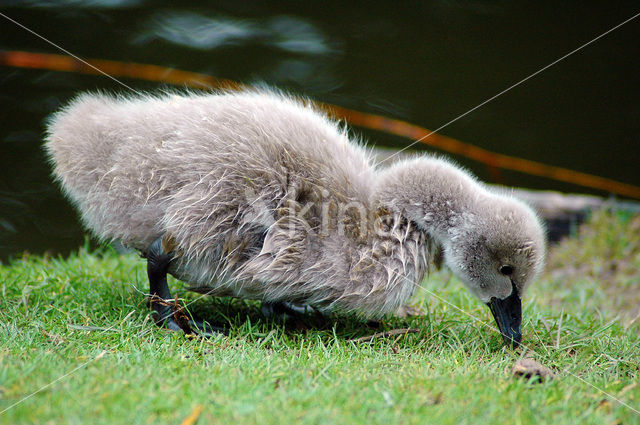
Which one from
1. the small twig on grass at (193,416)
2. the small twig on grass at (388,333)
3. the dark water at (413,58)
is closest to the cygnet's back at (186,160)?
the small twig on grass at (388,333)

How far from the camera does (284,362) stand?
9.12ft

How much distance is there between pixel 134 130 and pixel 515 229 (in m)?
1.97

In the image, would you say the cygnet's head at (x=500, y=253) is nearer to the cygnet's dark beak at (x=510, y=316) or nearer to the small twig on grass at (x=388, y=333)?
the cygnet's dark beak at (x=510, y=316)

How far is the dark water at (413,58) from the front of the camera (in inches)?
276

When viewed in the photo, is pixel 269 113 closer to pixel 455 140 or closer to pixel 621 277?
pixel 621 277

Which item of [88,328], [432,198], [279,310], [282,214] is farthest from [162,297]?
[432,198]

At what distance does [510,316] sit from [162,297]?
1.77m

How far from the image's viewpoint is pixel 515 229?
10.4 feet

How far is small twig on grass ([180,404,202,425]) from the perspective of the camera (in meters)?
2.09

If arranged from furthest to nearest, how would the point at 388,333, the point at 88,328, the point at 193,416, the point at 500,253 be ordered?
the point at 388,333, the point at 500,253, the point at 88,328, the point at 193,416

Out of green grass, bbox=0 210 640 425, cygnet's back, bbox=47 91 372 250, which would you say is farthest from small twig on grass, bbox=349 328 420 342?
cygnet's back, bbox=47 91 372 250

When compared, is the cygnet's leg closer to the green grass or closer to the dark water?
the green grass

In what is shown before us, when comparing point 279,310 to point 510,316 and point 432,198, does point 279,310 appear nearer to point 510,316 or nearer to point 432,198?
point 432,198

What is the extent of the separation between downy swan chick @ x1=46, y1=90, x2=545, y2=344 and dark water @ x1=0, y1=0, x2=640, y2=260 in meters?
3.64
